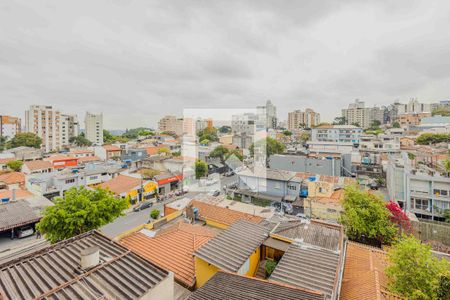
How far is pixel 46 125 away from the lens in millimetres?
53750

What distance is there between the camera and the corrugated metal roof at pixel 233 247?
6179mm

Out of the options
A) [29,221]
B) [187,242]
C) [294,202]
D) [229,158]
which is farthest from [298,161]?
[29,221]

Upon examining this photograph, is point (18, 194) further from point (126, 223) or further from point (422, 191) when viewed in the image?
point (422, 191)

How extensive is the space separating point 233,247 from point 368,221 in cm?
927

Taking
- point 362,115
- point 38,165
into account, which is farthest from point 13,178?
point 362,115

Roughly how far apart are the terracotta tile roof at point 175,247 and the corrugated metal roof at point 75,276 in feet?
6.38

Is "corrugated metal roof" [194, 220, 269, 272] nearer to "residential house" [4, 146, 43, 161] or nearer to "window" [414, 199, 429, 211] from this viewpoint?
"window" [414, 199, 429, 211]

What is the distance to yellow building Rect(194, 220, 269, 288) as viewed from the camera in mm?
6188

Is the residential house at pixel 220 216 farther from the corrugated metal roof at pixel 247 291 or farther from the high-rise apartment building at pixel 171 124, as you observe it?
the high-rise apartment building at pixel 171 124

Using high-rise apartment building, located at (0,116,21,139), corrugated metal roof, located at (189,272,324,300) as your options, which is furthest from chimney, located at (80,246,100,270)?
high-rise apartment building, located at (0,116,21,139)

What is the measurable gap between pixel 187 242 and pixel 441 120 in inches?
2810

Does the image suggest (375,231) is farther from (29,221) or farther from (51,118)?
(51,118)

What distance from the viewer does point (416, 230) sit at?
1349 centimetres

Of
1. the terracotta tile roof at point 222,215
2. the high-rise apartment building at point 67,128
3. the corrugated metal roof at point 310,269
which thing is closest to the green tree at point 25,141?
the high-rise apartment building at point 67,128
